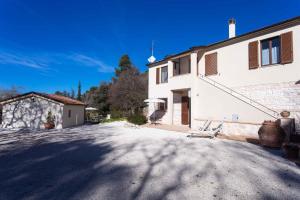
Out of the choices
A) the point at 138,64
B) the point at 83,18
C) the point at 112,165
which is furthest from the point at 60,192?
the point at 138,64

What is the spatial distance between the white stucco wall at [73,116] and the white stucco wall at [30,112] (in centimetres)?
64

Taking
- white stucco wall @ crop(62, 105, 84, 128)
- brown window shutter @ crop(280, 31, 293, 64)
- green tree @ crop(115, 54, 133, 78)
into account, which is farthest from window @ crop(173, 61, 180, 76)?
green tree @ crop(115, 54, 133, 78)

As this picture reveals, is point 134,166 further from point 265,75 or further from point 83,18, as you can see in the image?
point 83,18

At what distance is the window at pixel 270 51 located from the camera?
10352 millimetres

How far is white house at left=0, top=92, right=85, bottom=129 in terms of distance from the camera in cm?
1584

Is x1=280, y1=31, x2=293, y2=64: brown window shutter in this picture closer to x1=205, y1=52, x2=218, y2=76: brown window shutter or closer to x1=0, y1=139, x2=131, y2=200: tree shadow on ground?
x1=205, y1=52, x2=218, y2=76: brown window shutter

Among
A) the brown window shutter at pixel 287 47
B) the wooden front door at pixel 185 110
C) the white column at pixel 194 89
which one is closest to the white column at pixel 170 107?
the wooden front door at pixel 185 110

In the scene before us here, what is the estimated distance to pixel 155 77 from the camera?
18.0 meters

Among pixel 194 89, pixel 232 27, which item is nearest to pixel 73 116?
pixel 194 89

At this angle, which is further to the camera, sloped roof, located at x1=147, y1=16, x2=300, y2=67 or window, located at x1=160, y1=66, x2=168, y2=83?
window, located at x1=160, y1=66, x2=168, y2=83

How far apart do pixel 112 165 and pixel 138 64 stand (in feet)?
113

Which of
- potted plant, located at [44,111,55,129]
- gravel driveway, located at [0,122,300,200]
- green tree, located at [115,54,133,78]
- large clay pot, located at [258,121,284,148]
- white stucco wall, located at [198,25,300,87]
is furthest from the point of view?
green tree, located at [115,54,133,78]

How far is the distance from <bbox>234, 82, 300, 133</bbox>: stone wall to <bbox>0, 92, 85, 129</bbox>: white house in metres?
14.9

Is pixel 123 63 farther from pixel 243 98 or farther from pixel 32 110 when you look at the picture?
pixel 243 98
